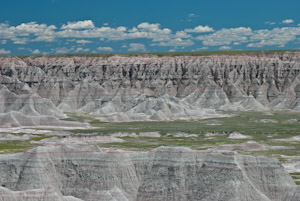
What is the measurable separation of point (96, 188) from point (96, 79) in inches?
4910

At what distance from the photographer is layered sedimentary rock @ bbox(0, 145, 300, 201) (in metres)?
36.0

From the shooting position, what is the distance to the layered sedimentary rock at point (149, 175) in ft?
118

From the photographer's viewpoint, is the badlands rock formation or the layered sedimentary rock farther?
the badlands rock formation

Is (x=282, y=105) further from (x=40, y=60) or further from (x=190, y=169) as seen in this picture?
(x=190, y=169)

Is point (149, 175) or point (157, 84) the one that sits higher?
point (149, 175)

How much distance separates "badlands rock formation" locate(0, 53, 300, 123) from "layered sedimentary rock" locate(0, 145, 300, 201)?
68.5 metres

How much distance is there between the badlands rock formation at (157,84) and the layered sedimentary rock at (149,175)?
68532 mm

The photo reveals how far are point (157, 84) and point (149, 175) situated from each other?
118 metres

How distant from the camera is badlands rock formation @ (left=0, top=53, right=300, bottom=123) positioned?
12112 cm

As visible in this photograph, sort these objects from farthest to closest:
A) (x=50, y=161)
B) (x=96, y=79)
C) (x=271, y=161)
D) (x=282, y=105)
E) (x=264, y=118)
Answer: (x=96, y=79)
(x=282, y=105)
(x=264, y=118)
(x=50, y=161)
(x=271, y=161)

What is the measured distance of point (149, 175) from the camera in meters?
38.7

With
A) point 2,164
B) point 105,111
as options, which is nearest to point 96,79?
point 105,111

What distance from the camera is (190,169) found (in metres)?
37.8

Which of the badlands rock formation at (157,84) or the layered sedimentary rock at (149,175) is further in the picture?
the badlands rock formation at (157,84)
